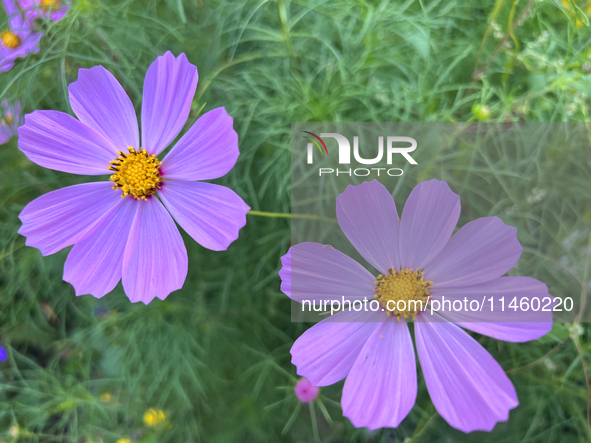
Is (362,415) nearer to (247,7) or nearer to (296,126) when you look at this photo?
(296,126)

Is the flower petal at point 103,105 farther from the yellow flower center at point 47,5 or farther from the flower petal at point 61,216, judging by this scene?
the yellow flower center at point 47,5

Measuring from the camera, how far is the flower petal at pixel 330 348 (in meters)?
0.59

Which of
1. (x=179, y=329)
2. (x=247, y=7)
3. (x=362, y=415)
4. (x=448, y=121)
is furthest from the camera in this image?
(x=179, y=329)

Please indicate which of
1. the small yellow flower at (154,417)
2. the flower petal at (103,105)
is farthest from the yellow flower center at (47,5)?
the small yellow flower at (154,417)

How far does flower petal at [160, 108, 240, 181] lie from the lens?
1.84ft

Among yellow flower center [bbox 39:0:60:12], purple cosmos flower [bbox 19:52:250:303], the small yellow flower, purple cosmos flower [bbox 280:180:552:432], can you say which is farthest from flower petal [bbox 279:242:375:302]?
the small yellow flower

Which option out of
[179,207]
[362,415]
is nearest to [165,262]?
[179,207]

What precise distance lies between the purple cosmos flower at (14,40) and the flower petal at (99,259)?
473mm

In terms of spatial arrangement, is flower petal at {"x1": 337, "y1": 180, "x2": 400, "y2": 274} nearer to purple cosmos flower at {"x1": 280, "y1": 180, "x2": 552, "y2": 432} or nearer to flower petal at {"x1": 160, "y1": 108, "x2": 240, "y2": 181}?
purple cosmos flower at {"x1": 280, "y1": 180, "x2": 552, "y2": 432}

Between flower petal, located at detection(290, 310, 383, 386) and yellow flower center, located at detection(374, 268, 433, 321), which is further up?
yellow flower center, located at detection(374, 268, 433, 321)

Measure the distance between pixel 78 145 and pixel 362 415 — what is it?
0.63 m

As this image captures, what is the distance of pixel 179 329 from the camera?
1179 millimetres

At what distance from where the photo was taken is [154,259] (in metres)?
0.64

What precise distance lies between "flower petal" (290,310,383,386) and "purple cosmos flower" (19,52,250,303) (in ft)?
0.65
